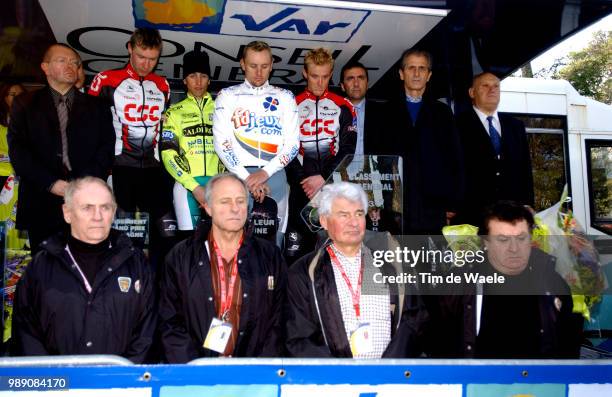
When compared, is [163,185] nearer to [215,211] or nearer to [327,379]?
[215,211]

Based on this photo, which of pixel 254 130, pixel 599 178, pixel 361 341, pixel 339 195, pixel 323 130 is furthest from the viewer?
pixel 599 178

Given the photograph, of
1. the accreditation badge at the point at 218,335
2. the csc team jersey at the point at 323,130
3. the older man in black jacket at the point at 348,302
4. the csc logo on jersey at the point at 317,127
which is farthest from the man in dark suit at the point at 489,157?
the accreditation badge at the point at 218,335

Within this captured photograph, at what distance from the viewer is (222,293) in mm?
2768

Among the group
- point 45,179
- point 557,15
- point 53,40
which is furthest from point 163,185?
point 557,15

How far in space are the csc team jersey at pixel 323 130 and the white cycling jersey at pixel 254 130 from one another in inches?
10.6

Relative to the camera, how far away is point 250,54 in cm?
383

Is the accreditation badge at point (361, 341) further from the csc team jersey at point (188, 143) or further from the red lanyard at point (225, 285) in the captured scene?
the csc team jersey at point (188, 143)

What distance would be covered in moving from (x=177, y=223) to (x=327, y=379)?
7.57 feet

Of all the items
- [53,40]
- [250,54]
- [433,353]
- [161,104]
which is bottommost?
[433,353]

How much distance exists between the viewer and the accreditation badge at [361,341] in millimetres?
2521

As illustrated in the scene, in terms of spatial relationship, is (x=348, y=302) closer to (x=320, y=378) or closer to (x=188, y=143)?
(x=320, y=378)

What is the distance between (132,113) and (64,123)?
505mm

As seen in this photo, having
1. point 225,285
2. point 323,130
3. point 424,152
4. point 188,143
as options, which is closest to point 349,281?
point 225,285

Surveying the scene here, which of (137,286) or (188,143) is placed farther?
(188,143)
